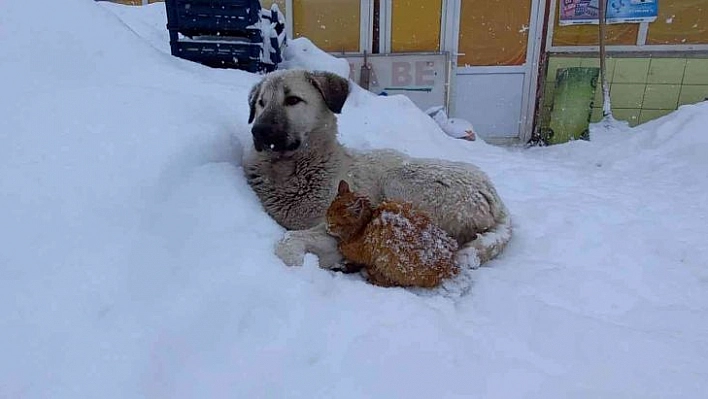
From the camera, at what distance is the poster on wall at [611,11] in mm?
7031

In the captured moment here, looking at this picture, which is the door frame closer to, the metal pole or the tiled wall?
the tiled wall

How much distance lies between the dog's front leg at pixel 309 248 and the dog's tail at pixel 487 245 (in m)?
0.55

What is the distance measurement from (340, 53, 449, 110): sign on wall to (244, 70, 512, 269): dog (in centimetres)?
550

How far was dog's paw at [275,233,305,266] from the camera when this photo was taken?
1.64 meters

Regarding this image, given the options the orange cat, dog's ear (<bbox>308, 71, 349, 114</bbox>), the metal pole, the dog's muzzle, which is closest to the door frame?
the metal pole

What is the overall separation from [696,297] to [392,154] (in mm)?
1578

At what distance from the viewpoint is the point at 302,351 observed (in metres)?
1.16

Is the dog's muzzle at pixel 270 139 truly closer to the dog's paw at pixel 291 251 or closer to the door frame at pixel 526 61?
the dog's paw at pixel 291 251

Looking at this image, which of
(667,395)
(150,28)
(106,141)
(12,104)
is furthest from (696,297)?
(150,28)

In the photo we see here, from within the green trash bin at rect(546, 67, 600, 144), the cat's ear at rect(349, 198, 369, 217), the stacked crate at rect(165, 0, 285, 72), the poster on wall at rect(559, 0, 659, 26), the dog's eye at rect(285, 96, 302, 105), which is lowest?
the green trash bin at rect(546, 67, 600, 144)

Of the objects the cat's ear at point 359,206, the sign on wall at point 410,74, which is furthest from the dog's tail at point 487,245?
the sign on wall at point 410,74

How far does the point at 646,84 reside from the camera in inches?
290

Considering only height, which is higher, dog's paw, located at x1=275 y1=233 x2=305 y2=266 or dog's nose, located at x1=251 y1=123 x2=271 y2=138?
dog's nose, located at x1=251 y1=123 x2=271 y2=138

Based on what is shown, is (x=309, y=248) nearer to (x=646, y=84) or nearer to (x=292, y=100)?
(x=292, y=100)
